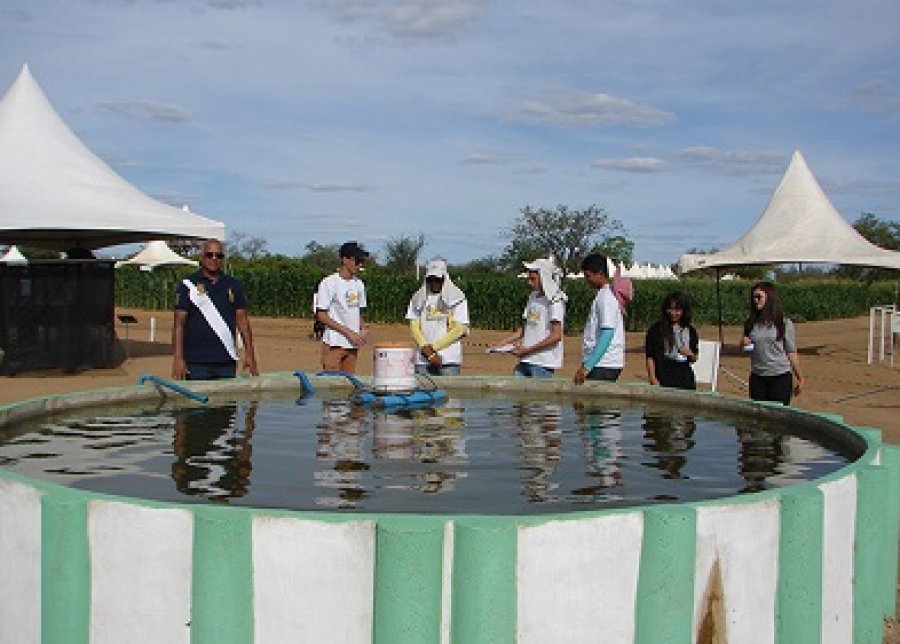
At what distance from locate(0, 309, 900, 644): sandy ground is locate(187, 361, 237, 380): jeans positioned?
14.9 ft

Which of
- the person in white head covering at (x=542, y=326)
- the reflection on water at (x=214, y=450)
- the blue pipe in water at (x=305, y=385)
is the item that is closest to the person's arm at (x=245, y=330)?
the blue pipe in water at (x=305, y=385)

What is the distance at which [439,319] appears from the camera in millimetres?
8164

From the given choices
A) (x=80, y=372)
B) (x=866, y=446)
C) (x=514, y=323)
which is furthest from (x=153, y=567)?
(x=514, y=323)

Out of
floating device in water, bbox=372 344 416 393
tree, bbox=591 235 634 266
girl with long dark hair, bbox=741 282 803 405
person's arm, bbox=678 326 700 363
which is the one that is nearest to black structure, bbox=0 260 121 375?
person's arm, bbox=678 326 700 363

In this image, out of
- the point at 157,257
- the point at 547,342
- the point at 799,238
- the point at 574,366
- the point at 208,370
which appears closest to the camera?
the point at 208,370

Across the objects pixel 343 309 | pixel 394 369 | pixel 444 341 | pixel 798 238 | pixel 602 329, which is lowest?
pixel 394 369

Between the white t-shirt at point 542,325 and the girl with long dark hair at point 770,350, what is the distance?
143 centimetres

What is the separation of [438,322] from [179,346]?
6.20ft

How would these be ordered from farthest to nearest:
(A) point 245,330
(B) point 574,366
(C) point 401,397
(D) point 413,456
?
1. (B) point 574,366
2. (A) point 245,330
3. (C) point 401,397
4. (D) point 413,456

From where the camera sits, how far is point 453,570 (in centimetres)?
297

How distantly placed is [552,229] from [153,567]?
2797 inches

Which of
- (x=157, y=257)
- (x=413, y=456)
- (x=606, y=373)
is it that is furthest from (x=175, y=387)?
(x=157, y=257)

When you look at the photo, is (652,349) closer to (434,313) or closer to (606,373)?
(606,373)

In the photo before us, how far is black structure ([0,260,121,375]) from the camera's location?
1555cm
